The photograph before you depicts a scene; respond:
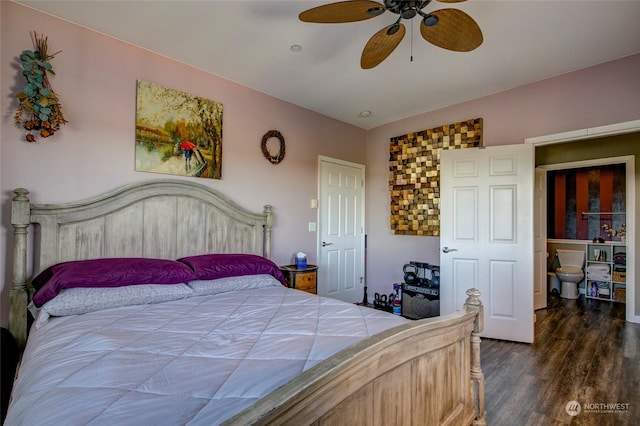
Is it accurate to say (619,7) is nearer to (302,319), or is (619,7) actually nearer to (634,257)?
(302,319)

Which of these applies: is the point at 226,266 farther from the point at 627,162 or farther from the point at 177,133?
the point at 627,162

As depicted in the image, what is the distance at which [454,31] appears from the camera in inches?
69.1

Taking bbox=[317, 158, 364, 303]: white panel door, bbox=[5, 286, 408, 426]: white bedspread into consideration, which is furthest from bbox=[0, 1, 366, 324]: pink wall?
bbox=[5, 286, 408, 426]: white bedspread

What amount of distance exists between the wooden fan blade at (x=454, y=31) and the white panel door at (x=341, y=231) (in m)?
2.36

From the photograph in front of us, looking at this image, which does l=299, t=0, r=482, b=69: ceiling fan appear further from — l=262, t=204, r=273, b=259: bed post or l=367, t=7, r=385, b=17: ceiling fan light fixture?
l=262, t=204, r=273, b=259: bed post

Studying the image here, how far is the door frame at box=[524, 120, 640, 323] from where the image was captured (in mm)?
2660

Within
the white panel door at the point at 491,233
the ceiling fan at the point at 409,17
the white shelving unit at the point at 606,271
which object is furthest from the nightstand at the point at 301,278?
the white shelving unit at the point at 606,271

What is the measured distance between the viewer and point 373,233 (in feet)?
15.2

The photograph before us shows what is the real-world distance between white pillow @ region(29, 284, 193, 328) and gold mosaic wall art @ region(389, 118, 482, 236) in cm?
297

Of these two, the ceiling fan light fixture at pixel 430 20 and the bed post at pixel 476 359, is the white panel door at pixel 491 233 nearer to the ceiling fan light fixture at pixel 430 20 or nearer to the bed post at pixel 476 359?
the bed post at pixel 476 359

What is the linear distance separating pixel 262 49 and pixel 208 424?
8.67 feet

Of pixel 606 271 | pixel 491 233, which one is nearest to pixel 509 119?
pixel 491 233

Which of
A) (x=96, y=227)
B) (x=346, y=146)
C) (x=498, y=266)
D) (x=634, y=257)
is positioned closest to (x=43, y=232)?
(x=96, y=227)

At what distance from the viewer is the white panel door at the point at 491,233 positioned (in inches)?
119
